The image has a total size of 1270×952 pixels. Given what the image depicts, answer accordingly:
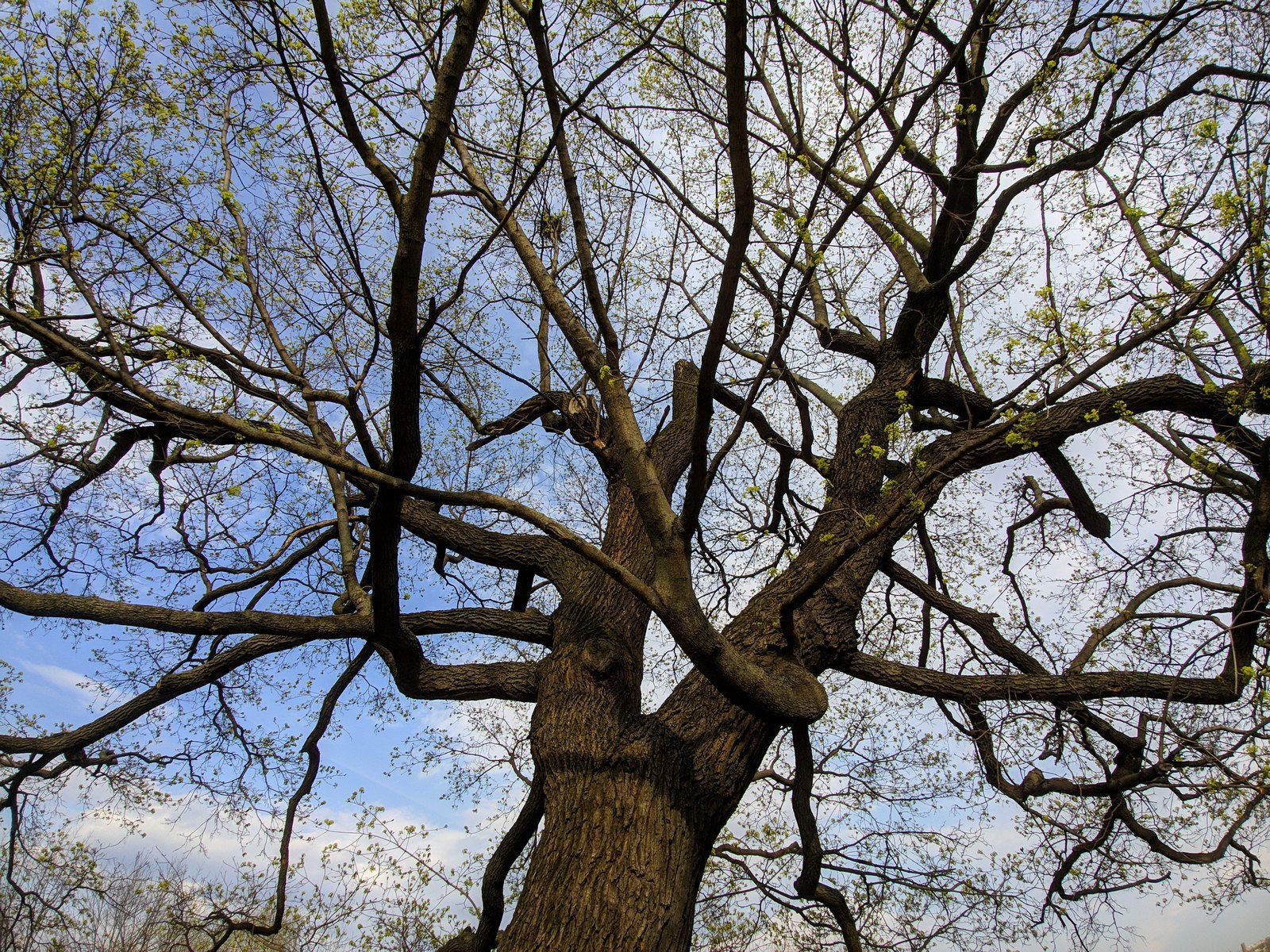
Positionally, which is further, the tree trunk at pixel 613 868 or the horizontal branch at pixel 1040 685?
the horizontal branch at pixel 1040 685

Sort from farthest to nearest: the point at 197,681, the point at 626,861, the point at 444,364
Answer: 1. the point at 444,364
2. the point at 197,681
3. the point at 626,861

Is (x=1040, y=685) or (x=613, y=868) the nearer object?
(x=613, y=868)

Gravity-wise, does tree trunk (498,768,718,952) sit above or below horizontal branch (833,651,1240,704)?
below

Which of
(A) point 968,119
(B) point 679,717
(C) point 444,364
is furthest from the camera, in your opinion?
(C) point 444,364

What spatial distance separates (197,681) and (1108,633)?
20.0ft

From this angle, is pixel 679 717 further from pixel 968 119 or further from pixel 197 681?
pixel 968 119

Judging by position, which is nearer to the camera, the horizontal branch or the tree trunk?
the tree trunk

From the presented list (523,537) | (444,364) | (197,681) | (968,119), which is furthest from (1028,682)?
(197,681)

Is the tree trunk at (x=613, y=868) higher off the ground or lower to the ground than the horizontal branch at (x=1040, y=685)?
lower

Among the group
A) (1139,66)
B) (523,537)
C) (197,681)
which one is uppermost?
(1139,66)

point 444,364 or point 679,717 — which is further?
point 444,364

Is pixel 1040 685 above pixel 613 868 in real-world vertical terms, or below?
above

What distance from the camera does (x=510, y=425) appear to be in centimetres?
611

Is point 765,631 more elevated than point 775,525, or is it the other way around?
point 775,525
